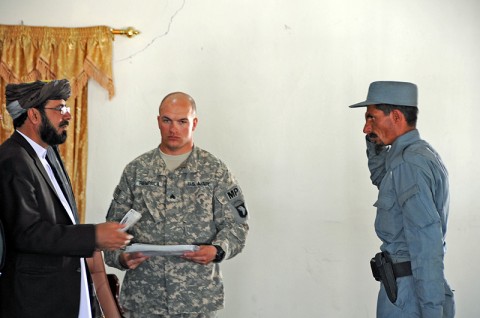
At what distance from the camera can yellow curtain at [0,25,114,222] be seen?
4535 mm

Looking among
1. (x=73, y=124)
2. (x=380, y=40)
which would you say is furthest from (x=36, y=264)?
(x=380, y=40)

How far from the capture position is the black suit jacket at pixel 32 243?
2795 mm

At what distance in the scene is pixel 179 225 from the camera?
354 cm

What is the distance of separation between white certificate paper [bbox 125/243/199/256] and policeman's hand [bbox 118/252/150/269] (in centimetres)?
5

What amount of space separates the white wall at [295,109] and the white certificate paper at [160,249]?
51.1 inches

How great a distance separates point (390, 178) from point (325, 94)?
1.54 meters

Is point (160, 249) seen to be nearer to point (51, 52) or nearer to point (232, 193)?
point (232, 193)

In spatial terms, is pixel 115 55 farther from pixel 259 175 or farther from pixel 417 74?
pixel 417 74

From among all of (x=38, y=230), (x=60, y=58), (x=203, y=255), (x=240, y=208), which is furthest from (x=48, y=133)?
(x=60, y=58)

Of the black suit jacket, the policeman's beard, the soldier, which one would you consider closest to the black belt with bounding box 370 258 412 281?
the soldier

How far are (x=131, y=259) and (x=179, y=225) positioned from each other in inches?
11.0

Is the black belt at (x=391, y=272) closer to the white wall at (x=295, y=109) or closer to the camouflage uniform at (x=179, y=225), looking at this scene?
the camouflage uniform at (x=179, y=225)

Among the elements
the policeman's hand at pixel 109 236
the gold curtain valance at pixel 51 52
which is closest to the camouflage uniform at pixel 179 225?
the policeman's hand at pixel 109 236

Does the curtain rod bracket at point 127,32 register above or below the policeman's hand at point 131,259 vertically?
above
